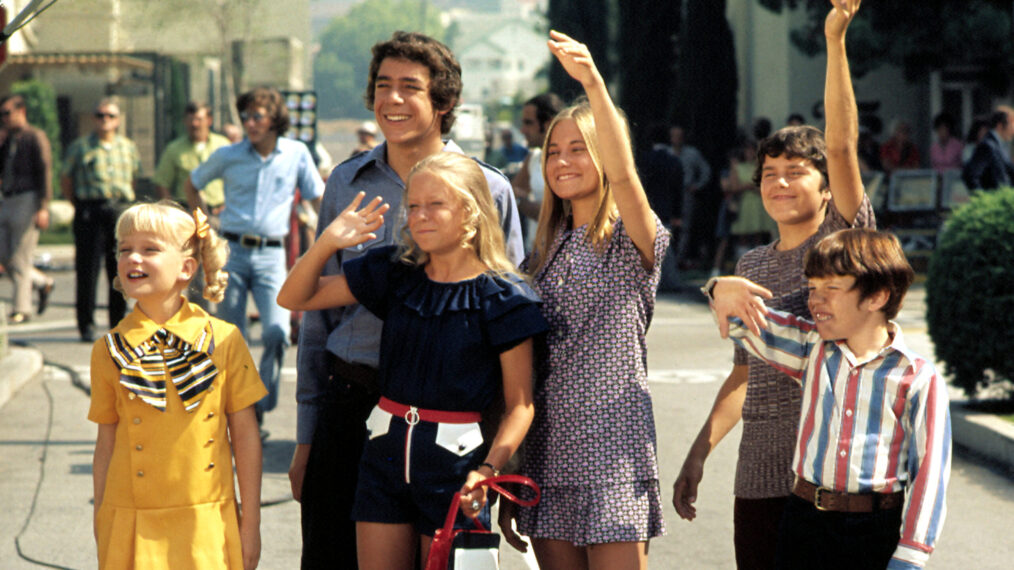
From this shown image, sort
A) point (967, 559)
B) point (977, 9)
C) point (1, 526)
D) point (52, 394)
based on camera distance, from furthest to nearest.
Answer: point (977, 9), point (52, 394), point (1, 526), point (967, 559)

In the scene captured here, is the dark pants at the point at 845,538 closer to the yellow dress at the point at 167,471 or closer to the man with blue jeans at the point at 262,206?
the yellow dress at the point at 167,471

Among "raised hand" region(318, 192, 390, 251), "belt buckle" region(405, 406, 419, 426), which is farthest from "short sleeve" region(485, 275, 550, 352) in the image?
"raised hand" region(318, 192, 390, 251)

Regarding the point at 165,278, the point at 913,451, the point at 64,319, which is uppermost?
the point at 165,278

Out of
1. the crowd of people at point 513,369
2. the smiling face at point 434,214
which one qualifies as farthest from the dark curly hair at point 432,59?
the smiling face at point 434,214

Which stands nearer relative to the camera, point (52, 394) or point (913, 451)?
point (913, 451)

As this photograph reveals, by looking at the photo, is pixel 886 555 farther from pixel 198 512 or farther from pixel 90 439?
pixel 90 439

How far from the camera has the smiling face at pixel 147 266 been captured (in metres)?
3.41

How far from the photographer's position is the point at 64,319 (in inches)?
528

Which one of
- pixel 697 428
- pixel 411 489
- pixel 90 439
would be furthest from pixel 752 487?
pixel 90 439

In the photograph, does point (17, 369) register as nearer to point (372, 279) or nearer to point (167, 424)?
point (167, 424)

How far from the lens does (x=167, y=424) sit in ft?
11.2

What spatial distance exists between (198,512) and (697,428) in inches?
192

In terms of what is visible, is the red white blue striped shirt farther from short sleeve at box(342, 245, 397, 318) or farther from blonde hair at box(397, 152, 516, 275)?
short sleeve at box(342, 245, 397, 318)

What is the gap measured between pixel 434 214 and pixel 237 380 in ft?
2.36
